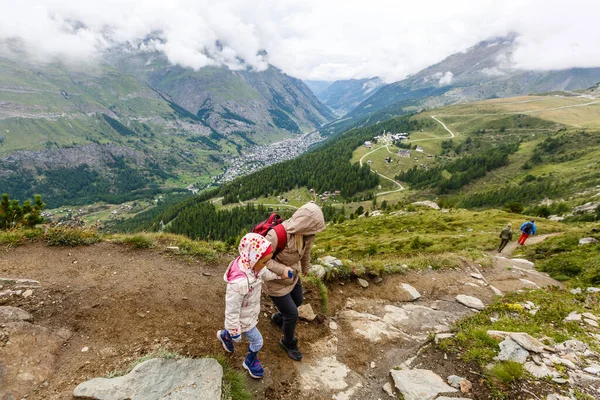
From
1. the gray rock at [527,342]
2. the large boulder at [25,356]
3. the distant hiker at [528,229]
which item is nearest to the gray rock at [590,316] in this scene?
the gray rock at [527,342]

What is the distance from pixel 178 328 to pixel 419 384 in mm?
6573

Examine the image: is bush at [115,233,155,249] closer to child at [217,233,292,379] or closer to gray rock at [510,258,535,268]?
child at [217,233,292,379]

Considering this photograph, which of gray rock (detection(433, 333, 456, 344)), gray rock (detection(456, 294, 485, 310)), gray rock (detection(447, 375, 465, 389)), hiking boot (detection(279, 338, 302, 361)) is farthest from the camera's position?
gray rock (detection(456, 294, 485, 310))

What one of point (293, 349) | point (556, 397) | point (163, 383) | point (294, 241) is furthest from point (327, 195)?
point (163, 383)

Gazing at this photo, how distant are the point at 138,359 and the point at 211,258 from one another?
6635mm

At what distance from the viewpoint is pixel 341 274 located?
13.3 m

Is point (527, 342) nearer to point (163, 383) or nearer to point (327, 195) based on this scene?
point (163, 383)

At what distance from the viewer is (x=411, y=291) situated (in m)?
13.6

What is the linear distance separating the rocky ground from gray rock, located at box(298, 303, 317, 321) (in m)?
0.16

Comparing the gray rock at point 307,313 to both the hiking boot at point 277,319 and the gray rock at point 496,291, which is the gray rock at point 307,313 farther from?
the gray rock at point 496,291

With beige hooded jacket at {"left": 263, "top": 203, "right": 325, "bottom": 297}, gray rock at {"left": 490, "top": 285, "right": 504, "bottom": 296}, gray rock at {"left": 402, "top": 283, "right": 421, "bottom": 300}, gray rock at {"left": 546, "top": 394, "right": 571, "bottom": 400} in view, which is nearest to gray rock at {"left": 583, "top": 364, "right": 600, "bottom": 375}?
gray rock at {"left": 546, "top": 394, "right": 571, "bottom": 400}

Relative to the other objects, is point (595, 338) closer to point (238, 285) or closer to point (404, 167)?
point (238, 285)

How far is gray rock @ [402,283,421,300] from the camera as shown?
13227 millimetres

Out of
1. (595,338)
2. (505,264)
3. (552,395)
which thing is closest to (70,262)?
(552,395)
